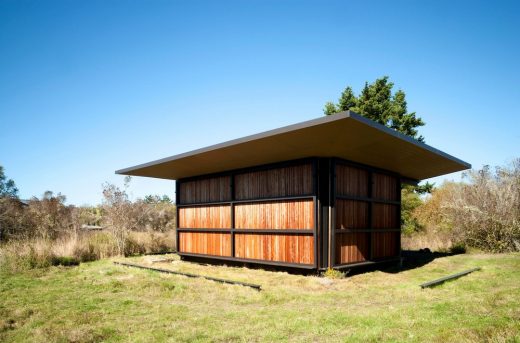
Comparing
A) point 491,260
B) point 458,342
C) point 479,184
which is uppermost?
point 479,184

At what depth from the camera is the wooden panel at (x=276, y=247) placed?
9.46 m

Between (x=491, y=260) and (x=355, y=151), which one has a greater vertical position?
(x=355, y=151)

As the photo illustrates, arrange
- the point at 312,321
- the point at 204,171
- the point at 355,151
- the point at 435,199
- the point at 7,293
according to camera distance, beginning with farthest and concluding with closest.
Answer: the point at 435,199 → the point at 204,171 → the point at 355,151 → the point at 7,293 → the point at 312,321

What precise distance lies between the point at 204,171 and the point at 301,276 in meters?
5.24

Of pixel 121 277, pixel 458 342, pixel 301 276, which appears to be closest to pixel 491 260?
pixel 301 276

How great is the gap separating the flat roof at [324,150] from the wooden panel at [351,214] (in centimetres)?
123

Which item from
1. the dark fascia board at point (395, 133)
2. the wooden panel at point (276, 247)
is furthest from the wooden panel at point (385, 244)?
the dark fascia board at point (395, 133)

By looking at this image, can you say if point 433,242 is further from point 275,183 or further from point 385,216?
point 275,183

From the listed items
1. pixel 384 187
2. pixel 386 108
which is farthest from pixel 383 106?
pixel 384 187

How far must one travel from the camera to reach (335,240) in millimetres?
9453

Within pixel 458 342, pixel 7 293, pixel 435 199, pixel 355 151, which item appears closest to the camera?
pixel 458 342

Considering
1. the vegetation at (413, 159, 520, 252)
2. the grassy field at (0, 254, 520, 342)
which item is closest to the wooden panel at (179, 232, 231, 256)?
the grassy field at (0, 254, 520, 342)

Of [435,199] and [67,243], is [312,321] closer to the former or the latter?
[67,243]

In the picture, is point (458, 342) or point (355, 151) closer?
point (458, 342)
